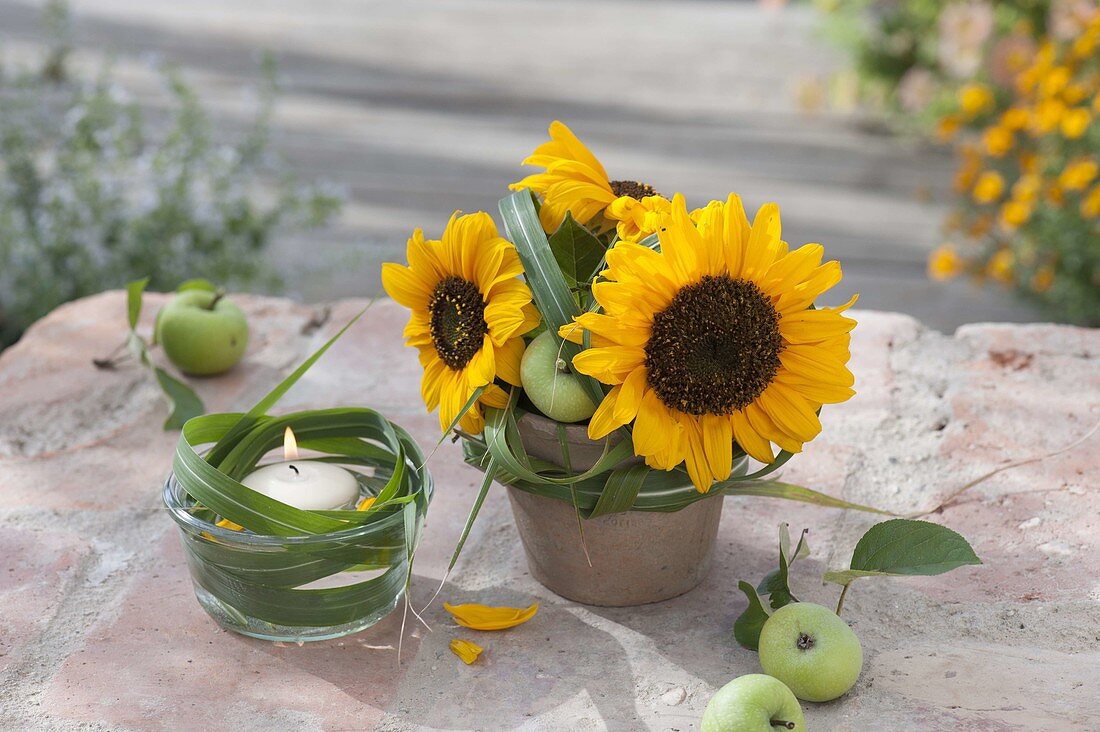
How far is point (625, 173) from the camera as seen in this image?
3.78m

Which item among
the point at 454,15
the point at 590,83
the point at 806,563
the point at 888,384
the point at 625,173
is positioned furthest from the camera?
the point at 454,15

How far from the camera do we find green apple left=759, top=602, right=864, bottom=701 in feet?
2.98

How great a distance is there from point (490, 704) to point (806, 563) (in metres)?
0.36

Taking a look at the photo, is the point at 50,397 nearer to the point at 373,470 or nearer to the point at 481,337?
the point at 373,470

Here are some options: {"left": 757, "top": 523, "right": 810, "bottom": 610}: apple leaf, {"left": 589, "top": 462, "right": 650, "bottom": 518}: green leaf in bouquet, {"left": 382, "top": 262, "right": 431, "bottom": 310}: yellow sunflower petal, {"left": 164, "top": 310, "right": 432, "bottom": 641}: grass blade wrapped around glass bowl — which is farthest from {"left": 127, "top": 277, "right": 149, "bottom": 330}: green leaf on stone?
{"left": 757, "top": 523, "right": 810, "bottom": 610}: apple leaf

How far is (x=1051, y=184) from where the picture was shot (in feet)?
9.04

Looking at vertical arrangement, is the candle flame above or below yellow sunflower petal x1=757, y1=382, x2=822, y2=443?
below

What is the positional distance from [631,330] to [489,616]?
312 millimetres

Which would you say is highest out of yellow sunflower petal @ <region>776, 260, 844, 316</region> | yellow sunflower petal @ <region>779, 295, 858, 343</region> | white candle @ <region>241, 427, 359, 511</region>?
yellow sunflower petal @ <region>776, 260, 844, 316</region>

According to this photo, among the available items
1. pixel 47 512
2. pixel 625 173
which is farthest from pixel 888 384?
pixel 625 173

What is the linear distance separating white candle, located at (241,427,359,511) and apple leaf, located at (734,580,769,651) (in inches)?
14.3

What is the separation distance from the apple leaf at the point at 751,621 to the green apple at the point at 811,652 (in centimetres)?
4

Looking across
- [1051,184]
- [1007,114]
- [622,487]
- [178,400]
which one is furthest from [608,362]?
[1007,114]

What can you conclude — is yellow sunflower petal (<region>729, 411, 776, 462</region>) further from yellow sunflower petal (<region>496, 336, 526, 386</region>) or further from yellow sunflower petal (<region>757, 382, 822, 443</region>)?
yellow sunflower petal (<region>496, 336, 526, 386</region>)
